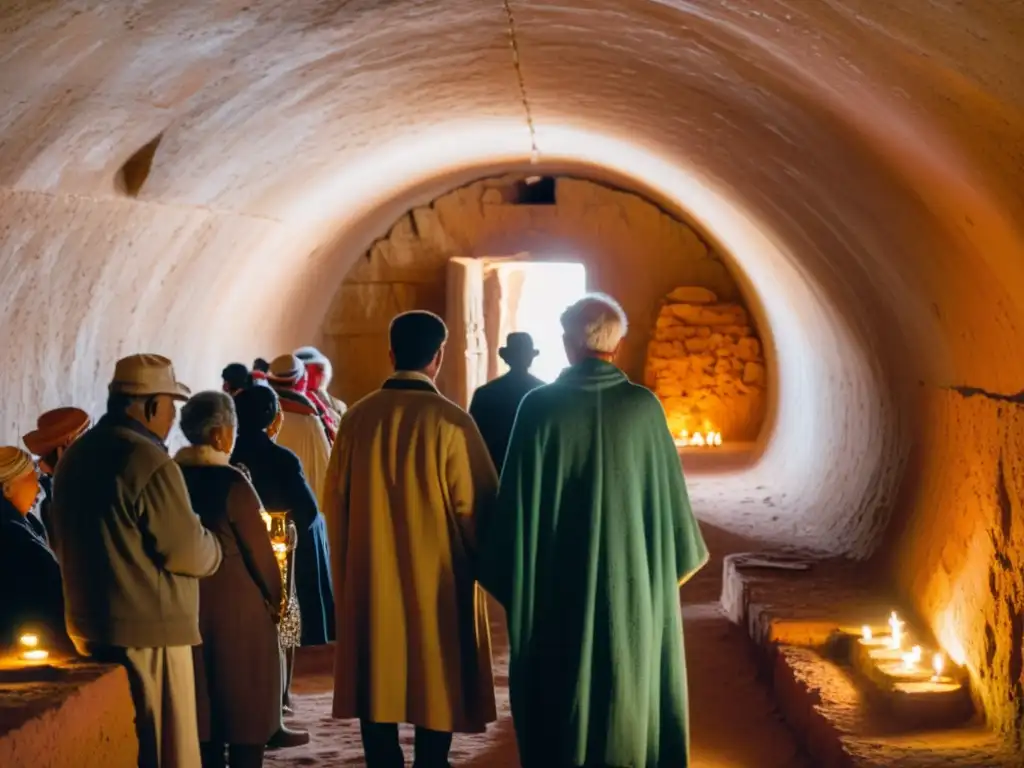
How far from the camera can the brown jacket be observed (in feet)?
11.5

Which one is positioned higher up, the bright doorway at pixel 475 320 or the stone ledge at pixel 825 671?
the bright doorway at pixel 475 320

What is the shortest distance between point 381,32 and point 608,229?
835cm

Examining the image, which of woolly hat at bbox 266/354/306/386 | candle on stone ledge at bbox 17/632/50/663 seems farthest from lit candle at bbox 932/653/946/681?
candle on stone ledge at bbox 17/632/50/663

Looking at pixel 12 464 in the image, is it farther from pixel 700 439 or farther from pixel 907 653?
pixel 700 439

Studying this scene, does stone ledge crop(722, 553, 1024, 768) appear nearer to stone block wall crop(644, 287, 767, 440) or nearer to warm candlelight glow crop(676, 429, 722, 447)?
warm candlelight glow crop(676, 429, 722, 447)

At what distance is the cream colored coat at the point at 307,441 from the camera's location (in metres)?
6.18

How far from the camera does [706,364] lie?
13734 mm

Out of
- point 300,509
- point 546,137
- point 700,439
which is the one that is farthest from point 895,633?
point 700,439

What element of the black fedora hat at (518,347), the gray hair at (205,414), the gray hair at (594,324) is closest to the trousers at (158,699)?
the gray hair at (205,414)

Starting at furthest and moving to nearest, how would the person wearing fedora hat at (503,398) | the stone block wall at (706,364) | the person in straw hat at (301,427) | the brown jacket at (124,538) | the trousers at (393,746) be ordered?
the stone block wall at (706,364) < the person wearing fedora hat at (503,398) < the person in straw hat at (301,427) < the trousers at (393,746) < the brown jacket at (124,538)

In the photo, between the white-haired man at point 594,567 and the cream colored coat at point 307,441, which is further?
the cream colored coat at point 307,441

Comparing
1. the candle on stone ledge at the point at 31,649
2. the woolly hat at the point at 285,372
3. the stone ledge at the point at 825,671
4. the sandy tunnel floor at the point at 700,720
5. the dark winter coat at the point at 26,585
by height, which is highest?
the woolly hat at the point at 285,372

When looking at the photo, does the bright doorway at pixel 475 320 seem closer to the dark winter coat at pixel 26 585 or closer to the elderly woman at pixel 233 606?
the elderly woman at pixel 233 606

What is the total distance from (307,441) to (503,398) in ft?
3.01
